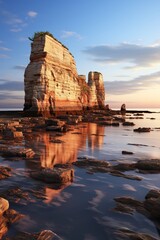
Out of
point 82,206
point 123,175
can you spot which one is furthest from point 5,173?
point 123,175

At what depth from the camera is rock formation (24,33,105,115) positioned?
119ft

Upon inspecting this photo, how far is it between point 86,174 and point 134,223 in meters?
3.15

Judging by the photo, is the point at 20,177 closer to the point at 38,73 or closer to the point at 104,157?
the point at 104,157

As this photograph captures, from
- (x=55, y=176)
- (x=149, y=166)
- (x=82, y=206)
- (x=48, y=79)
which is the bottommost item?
(x=82, y=206)

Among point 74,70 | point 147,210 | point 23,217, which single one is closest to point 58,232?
point 23,217

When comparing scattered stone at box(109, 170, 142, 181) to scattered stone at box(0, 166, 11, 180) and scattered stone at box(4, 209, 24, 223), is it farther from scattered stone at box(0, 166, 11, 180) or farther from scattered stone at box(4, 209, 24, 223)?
scattered stone at box(4, 209, 24, 223)

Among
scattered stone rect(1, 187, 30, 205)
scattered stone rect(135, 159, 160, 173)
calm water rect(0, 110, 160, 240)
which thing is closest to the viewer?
calm water rect(0, 110, 160, 240)

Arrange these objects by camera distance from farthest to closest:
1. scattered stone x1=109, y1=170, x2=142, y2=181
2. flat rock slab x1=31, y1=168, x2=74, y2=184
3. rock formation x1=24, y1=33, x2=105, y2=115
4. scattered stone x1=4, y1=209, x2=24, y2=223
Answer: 1. rock formation x1=24, y1=33, x2=105, y2=115
2. scattered stone x1=109, y1=170, x2=142, y2=181
3. flat rock slab x1=31, y1=168, x2=74, y2=184
4. scattered stone x1=4, y1=209, x2=24, y2=223

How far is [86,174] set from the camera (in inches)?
285

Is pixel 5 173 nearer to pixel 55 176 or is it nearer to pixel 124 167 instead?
pixel 55 176

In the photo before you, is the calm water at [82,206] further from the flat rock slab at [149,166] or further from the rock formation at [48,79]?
the rock formation at [48,79]

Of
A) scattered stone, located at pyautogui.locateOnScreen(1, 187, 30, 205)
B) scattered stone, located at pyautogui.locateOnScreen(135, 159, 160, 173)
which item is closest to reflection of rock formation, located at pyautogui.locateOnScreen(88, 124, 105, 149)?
scattered stone, located at pyautogui.locateOnScreen(135, 159, 160, 173)

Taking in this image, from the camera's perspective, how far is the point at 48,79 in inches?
1478

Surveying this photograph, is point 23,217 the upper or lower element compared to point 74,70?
lower
